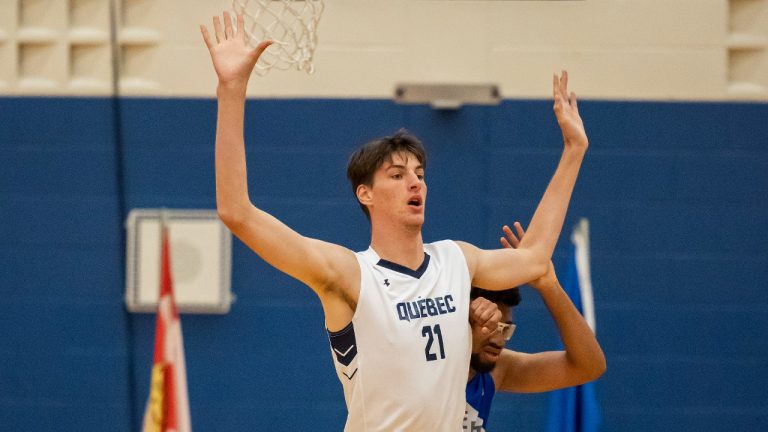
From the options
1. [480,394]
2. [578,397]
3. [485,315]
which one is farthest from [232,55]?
[578,397]

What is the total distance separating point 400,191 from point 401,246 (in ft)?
0.58

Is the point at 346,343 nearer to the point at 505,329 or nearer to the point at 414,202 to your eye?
the point at 414,202

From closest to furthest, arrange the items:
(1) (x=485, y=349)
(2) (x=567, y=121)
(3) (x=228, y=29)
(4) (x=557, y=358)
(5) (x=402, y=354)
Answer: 1. (3) (x=228, y=29)
2. (5) (x=402, y=354)
3. (2) (x=567, y=121)
4. (1) (x=485, y=349)
5. (4) (x=557, y=358)

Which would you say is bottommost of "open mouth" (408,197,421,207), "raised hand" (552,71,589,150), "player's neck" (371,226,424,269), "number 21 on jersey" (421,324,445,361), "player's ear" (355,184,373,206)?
"number 21 on jersey" (421,324,445,361)

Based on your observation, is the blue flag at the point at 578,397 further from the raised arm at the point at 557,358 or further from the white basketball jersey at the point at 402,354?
the white basketball jersey at the point at 402,354

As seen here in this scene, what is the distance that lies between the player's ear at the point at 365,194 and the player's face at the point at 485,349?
563 mm

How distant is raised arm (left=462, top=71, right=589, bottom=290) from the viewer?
3.68 metres

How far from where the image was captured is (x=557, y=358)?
420 cm

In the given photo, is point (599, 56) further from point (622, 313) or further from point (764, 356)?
point (764, 356)

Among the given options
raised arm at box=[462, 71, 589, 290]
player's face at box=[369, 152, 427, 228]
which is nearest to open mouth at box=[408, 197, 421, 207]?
player's face at box=[369, 152, 427, 228]

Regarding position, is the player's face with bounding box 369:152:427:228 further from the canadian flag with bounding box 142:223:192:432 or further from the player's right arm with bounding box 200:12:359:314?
the canadian flag with bounding box 142:223:192:432

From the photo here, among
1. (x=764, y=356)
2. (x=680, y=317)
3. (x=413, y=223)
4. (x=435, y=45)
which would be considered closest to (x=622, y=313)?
(x=680, y=317)

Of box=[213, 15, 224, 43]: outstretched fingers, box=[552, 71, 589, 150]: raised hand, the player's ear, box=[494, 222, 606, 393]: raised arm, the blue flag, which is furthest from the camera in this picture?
the blue flag

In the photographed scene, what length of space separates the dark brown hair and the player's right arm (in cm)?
42
